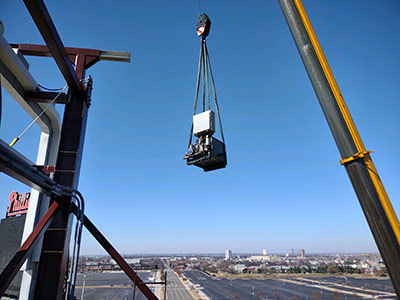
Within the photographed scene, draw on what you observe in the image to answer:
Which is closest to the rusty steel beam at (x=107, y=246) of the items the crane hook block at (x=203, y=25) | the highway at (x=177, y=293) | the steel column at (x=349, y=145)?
the steel column at (x=349, y=145)

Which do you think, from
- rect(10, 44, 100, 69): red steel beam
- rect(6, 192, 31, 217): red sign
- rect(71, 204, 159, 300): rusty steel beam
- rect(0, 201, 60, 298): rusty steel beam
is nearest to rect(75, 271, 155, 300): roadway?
rect(6, 192, 31, 217): red sign

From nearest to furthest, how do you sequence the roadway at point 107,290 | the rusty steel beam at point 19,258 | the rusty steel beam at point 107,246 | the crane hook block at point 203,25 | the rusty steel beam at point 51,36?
the rusty steel beam at point 19,258, the rusty steel beam at point 51,36, the rusty steel beam at point 107,246, the crane hook block at point 203,25, the roadway at point 107,290

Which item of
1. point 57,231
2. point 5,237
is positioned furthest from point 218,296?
point 57,231

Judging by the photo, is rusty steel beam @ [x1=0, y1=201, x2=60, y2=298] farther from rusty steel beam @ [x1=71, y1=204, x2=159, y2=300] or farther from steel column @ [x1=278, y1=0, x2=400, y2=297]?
steel column @ [x1=278, y1=0, x2=400, y2=297]

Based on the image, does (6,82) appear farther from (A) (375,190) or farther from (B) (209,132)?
(A) (375,190)

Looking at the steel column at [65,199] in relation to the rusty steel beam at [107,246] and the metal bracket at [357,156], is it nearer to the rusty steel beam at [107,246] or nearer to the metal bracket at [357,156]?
the rusty steel beam at [107,246]

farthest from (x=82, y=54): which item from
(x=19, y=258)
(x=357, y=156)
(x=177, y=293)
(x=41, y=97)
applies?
(x=177, y=293)
